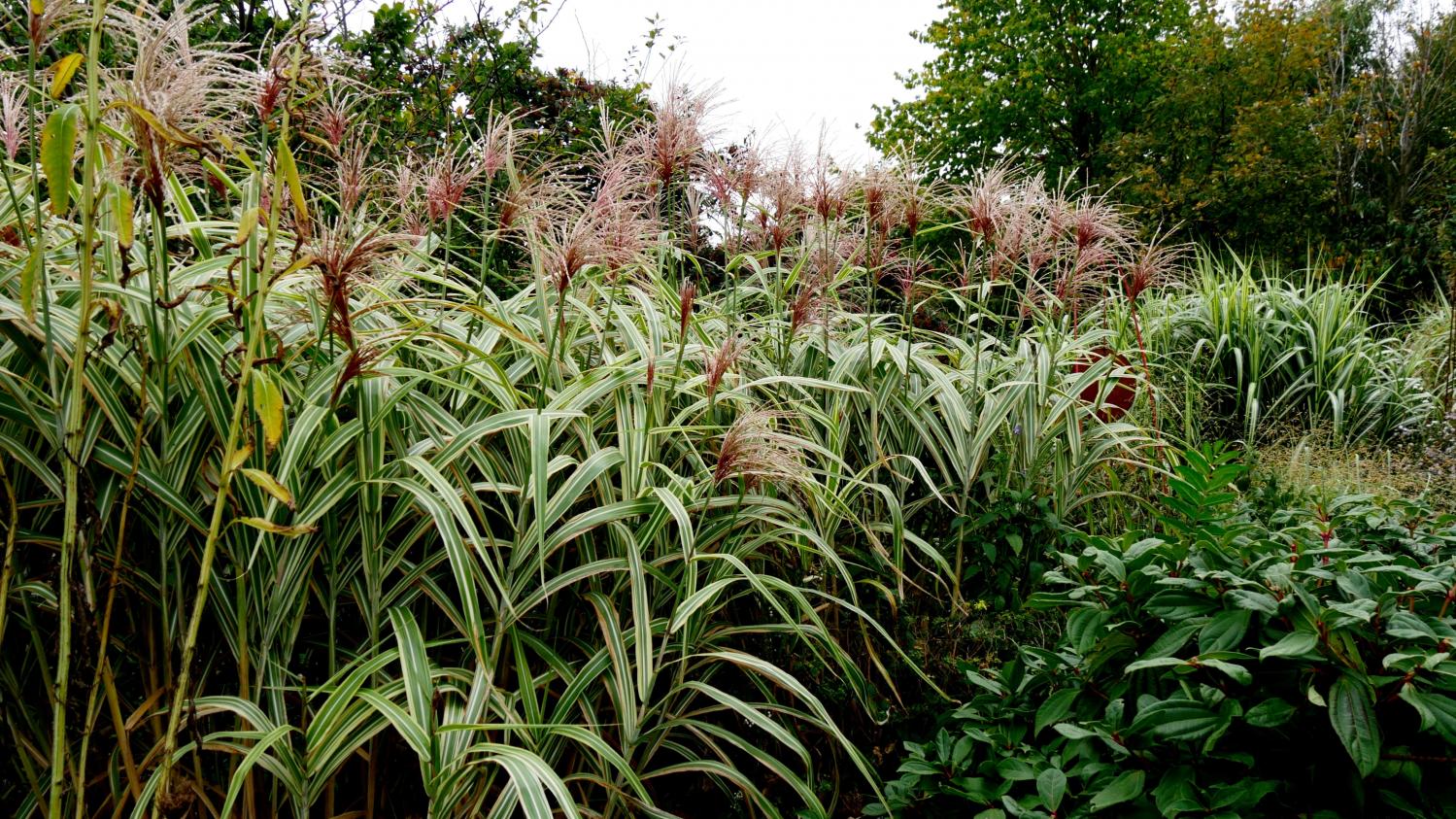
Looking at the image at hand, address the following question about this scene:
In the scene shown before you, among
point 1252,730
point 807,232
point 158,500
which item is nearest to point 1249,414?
point 807,232

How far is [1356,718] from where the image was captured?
1.25 meters

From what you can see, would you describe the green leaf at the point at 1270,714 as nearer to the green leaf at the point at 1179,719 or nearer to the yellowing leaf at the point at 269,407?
the green leaf at the point at 1179,719

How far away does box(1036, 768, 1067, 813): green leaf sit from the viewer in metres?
1.39

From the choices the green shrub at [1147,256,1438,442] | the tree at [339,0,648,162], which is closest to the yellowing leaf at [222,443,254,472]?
the tree at [339,0,648,162]

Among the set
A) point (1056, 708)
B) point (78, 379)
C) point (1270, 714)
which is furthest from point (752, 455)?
point (78, 379)

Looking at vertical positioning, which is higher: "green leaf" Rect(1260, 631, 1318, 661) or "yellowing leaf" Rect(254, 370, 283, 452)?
"yellowing leaf" Rect(254, 370, 283, 452)

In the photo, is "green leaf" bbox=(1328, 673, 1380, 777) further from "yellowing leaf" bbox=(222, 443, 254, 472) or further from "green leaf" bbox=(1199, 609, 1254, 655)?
"yellowing leaf" bbox=(222, 443, 254, 472)

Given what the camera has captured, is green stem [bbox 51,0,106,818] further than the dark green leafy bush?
No

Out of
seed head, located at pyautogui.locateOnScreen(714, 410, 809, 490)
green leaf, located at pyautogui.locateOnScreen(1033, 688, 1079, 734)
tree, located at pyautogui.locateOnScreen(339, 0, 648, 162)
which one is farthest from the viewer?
tree, located at pyautogui.locateOnScreen(339, 0, 648, 162)

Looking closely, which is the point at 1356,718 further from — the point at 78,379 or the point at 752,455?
the point at 78,379

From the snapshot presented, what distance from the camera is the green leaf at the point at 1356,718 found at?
4.03 ft

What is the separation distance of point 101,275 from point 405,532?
2.32 ft

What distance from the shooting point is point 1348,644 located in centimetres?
126

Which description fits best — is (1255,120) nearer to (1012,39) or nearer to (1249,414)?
(1012,39)
